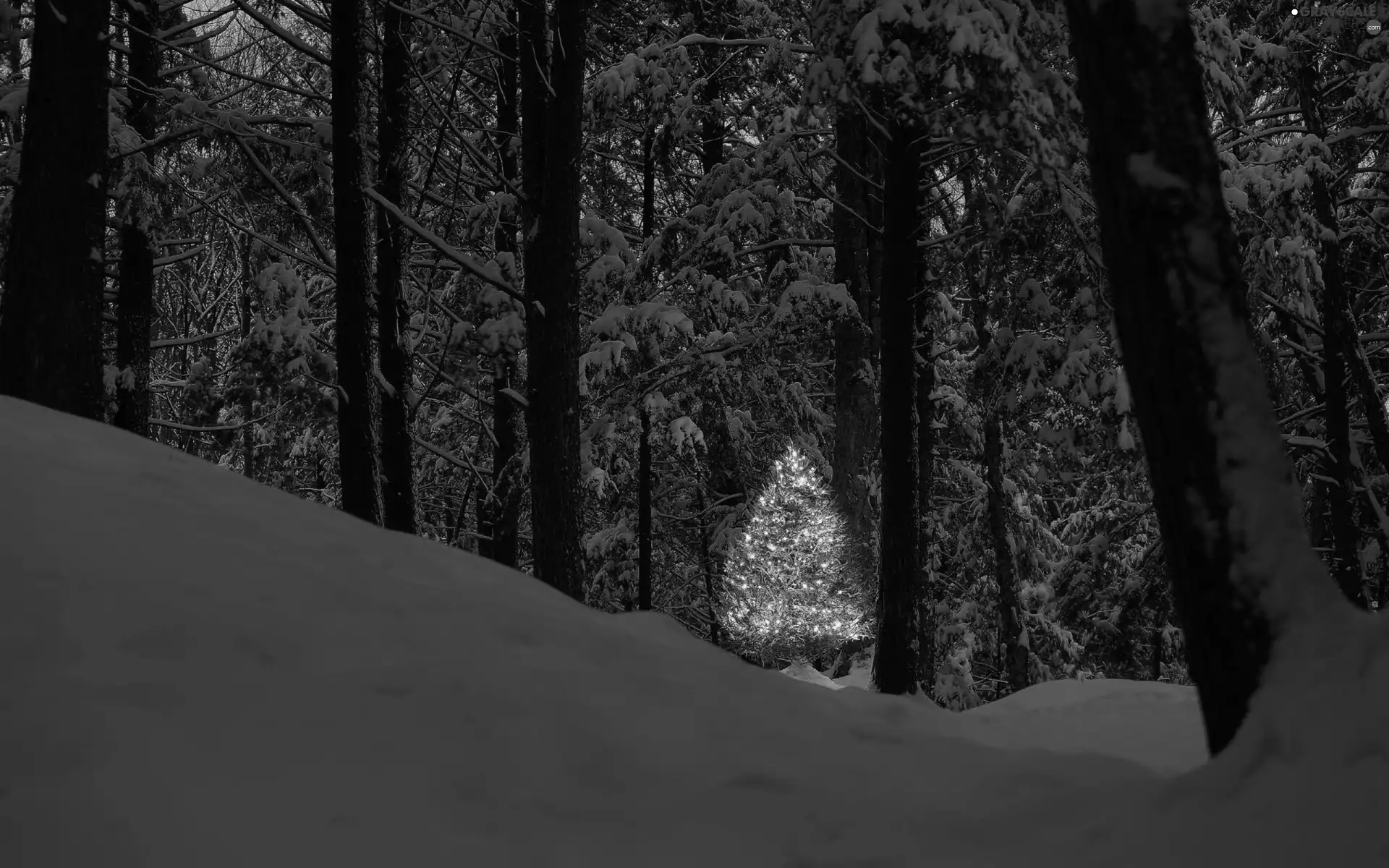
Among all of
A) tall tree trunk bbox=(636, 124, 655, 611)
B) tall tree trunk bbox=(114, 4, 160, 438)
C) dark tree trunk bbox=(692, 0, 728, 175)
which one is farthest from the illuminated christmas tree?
tall tree trunk bbox=(114, 4, 160, 438)

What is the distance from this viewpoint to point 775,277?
13203 millimetres

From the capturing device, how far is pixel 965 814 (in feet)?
11.5

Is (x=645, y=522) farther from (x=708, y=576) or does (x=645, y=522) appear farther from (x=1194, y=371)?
(x=1194, y=371)

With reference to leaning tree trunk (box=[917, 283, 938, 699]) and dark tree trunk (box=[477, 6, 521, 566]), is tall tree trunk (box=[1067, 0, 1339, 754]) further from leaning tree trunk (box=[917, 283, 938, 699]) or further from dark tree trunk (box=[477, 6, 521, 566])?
leaning tree trunk (box=[917, 283, 938, 699])

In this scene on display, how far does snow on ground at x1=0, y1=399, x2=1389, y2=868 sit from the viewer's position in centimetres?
271

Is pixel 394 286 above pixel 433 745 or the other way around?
above

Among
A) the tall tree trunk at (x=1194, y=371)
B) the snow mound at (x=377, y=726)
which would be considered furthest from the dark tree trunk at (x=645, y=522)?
the tall tree trunk at (x=1194, y=371)

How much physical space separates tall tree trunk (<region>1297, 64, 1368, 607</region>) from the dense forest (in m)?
0.06

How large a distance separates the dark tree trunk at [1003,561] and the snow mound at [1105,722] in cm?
1107

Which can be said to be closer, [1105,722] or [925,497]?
[1105,722]

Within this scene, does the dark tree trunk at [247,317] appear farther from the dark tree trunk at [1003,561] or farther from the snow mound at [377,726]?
the snow mound at [377,726]

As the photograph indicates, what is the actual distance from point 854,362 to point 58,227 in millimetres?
8241

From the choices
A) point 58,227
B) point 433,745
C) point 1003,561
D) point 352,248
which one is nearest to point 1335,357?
point 1003,561

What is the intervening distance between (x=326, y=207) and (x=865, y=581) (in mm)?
8011
